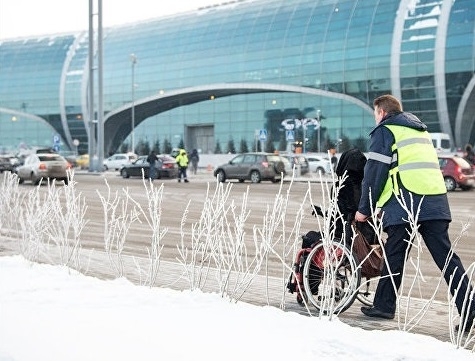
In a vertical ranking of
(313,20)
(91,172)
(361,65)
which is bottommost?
(91,172)

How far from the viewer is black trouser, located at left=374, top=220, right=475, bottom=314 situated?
4.48m

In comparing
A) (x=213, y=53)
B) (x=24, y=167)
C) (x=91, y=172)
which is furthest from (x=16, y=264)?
(x=213, y=53)

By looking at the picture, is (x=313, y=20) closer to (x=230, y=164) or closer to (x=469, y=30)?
(x=469, y=30)

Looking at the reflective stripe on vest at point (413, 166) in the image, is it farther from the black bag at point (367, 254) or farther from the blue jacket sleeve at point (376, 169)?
the black bag at point (367, 254)

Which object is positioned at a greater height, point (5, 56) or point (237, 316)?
point (5, 56)

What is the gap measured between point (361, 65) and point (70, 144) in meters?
46.8

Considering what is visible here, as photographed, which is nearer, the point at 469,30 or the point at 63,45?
the point at 469,30

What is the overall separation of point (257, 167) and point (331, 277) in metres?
24.0

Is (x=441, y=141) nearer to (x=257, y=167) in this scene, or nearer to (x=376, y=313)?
(x=257, y=167)

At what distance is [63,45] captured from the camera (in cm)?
8888

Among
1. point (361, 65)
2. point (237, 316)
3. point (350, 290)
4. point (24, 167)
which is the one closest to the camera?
point (237, 316)

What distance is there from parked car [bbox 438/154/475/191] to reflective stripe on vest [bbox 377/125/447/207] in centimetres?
1882

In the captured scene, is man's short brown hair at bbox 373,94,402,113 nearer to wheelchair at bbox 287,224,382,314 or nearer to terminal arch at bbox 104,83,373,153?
wheelchair at bbox 287,224,382,314

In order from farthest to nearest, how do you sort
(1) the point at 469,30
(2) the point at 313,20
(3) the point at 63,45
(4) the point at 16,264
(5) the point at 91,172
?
(3) the point at 63,45
(2) the point at 313,20
(1) the point at 469,30
(5) the point at 91,172
(4) the point at 16,264
